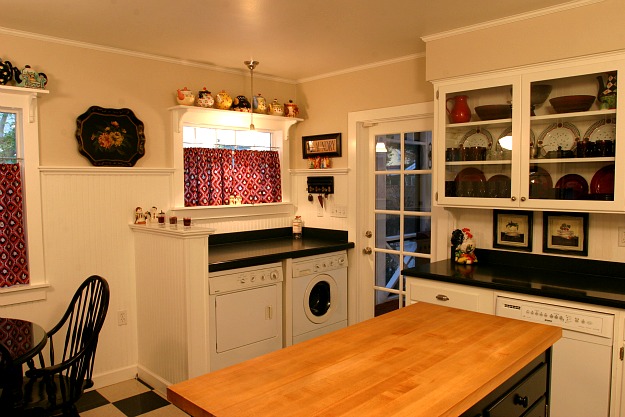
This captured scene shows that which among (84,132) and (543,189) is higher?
(84,132)

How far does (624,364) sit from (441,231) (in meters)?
1.47

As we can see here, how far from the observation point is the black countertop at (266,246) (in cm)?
338

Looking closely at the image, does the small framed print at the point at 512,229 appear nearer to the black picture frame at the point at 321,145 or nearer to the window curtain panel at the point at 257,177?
the black picture frame at the point at 321,145

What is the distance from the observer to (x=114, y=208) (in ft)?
11.4

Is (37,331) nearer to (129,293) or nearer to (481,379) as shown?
(129,293)

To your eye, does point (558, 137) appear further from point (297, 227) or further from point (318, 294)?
point (297, 227)

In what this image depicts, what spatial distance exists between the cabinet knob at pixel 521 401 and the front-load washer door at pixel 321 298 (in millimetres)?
2294

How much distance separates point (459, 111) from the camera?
3.13m

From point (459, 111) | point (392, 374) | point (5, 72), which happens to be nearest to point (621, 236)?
point (459, 111)

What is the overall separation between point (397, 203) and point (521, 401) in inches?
92.5

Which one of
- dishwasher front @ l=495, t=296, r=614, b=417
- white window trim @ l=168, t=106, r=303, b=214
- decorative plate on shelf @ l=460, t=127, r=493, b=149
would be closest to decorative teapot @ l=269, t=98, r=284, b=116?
white window trim @ l=168, t=106, r=303, b=214

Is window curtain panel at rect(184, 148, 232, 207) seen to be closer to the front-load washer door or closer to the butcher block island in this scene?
the front-load washer door

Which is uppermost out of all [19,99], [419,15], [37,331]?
[419,15]

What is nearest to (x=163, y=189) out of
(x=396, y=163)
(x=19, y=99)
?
(x=19, y=99)
